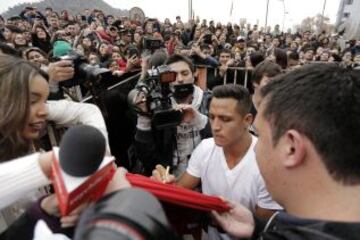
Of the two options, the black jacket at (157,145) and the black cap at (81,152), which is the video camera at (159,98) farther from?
the black cap at (81,152)

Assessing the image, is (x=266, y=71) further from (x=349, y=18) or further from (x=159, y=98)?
(x=349, y=18)

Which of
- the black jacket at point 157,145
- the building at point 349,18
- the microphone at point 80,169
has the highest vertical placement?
the microphone at point 80,169

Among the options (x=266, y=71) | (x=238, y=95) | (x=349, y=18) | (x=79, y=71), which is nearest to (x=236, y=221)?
(x=238, y=95)

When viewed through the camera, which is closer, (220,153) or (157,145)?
(220,153)

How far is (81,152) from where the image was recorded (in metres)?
0.71

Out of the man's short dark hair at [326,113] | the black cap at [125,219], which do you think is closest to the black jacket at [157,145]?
the man's short dark hair at [326,113]

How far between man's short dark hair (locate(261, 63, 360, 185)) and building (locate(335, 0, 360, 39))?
1347 inches

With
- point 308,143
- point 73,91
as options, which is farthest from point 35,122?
→ point 73,91

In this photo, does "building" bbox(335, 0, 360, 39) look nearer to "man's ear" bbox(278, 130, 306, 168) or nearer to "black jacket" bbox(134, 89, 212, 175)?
"black jacket" bbox(134, 89, 212, 175)

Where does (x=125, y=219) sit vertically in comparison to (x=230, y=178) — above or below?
above

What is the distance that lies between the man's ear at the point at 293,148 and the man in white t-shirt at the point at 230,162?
90cm

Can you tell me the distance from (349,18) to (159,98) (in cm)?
4214

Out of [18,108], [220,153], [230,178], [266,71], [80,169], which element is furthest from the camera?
[266,71]

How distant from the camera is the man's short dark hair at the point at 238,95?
7.35 feet
